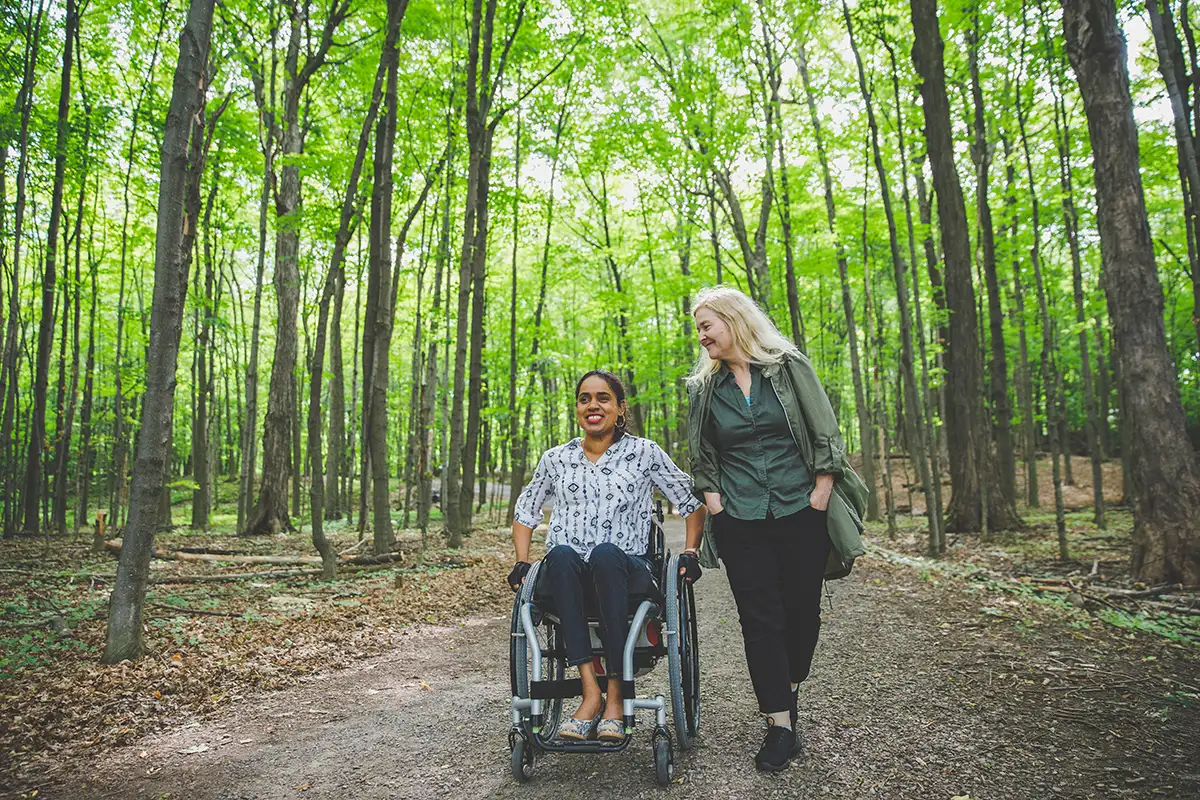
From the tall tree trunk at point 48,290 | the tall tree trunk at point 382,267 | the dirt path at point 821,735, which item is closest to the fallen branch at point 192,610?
the dirt path at point 821,735

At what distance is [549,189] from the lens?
1683 cm

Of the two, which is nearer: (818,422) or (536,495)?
(818,422)

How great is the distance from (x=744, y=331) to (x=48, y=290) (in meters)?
10.2

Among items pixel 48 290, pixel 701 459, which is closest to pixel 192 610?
pixel 701 459

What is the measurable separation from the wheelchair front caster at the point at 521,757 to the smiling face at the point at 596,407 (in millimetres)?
1203

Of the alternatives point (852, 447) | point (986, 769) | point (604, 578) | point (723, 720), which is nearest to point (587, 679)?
point (604, 578)

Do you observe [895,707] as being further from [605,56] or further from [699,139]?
[605,56]

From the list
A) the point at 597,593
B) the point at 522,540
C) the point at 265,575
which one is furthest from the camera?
the point at 265,575

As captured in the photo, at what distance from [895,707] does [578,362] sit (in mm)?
15386

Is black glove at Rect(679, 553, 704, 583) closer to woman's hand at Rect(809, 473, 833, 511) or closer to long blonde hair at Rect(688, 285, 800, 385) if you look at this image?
woman's hand at Rect(809, 473, 833, 511)

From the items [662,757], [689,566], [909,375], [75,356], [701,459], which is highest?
[75,356]

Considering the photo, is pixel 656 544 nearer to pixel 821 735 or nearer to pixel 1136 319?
pixel 821 735

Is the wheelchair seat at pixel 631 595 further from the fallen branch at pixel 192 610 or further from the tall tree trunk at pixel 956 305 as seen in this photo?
the tall tree trunk at pixel 956 305

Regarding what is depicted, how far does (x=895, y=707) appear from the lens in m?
3.06
